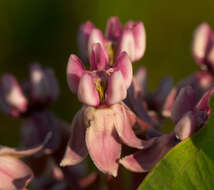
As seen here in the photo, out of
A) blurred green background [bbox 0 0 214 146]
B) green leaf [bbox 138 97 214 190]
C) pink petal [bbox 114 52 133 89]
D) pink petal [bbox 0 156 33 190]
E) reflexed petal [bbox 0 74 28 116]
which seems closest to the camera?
green leaf [bbox 138 97 214 190]

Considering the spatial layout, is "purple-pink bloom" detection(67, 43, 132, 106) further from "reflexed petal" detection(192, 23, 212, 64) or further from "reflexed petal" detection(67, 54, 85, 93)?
"reflexed petal" detection(192, 23, 212, 64)

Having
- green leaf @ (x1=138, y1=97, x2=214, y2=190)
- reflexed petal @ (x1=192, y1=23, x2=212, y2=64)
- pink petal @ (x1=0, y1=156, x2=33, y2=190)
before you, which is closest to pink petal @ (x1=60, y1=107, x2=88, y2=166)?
pink petal @ (x1=0, y1=156, x2=33, y2=190)

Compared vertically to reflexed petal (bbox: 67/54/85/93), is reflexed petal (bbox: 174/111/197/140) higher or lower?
lower

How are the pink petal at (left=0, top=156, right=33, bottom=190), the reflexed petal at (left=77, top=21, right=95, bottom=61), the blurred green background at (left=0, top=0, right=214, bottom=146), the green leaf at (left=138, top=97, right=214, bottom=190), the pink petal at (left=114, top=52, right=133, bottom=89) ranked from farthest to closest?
the blurred green background at (left=0, top=0, right=214, bottom=146) → the reflexed petal at (left=77, top=21, right=95, bottom=61) → the pink petal at (left=0, top=156, right=33, bottom=190) → the pink petal at (left=114, top=52, right=133, bottom=89) → the green leaf at (left=138, top=97, right=214, bottom=190)

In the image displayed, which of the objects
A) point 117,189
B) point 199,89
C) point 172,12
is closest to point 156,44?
point 172,12

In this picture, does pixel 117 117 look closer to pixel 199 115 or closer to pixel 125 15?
pixel 199 115

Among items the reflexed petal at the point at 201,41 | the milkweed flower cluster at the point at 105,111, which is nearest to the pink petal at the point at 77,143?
the milkweed flower cluster at the point at 105,111
